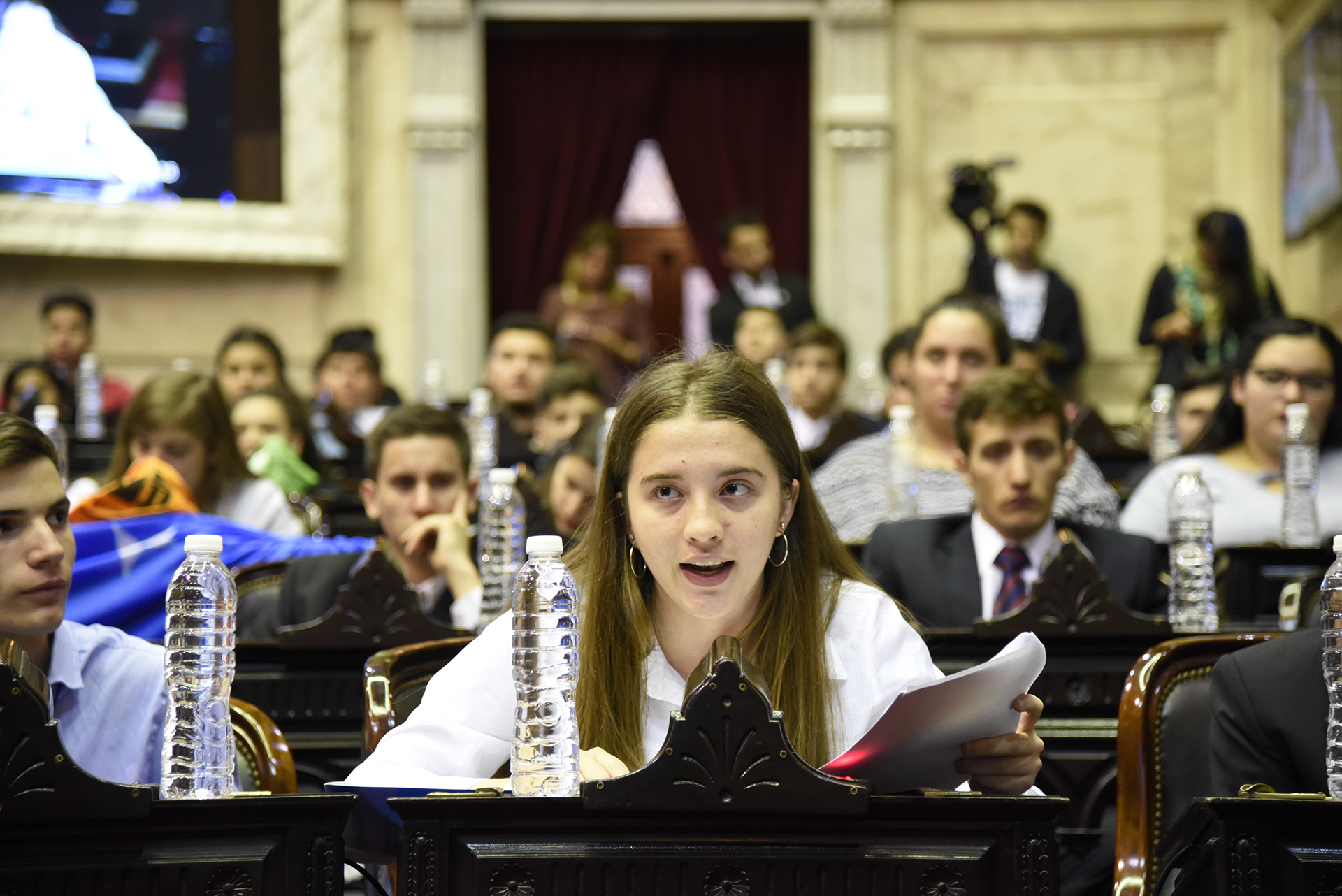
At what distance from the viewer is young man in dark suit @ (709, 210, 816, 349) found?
26.1 ft

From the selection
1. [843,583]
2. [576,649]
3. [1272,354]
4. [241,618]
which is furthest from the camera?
[1272,354]

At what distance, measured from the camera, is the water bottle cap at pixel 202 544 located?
1788 millimetres

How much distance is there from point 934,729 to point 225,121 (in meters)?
7.90

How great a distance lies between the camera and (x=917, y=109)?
8.92 metres

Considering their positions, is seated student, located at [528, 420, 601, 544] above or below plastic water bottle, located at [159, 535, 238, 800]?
above

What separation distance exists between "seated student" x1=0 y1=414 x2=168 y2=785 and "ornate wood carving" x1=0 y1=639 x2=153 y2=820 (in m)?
0.70

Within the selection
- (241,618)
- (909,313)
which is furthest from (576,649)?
(909,313)

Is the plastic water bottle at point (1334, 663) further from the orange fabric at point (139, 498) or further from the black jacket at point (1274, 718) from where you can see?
the orange fabric at point (139, 498)

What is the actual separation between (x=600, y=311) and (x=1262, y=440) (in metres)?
4.61

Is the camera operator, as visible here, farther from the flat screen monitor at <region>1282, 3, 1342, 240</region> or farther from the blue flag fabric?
the blue flag fabric

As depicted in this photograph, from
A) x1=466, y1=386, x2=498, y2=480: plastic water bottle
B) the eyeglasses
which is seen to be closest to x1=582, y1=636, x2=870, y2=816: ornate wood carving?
the eyeglasses

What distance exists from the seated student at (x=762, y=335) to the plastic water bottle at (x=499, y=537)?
11.9 feet

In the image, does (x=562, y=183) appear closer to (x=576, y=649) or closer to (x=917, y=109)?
(x=917, y=109)

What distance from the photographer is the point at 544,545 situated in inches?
66.6
